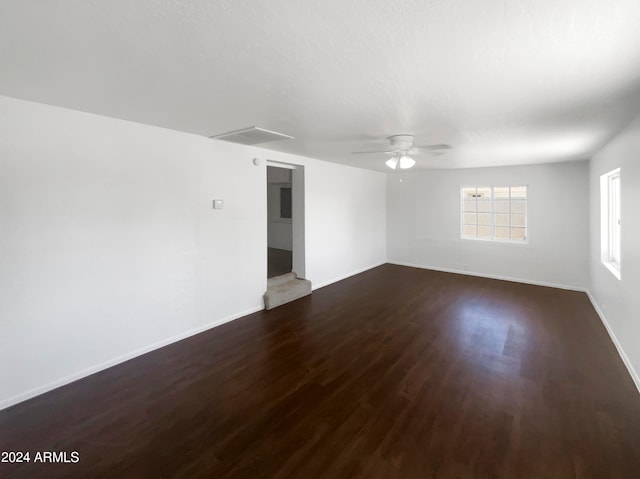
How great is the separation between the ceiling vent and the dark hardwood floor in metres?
2.30

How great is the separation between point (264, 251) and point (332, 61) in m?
3.11

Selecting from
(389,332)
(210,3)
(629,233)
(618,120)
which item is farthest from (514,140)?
(210,3)

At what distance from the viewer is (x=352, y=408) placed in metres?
2.29

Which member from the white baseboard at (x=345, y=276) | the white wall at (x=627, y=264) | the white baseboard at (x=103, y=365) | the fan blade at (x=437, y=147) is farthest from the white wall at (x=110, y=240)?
the white wall at (x=627, y=264)

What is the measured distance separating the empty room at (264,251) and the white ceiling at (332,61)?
2 cm

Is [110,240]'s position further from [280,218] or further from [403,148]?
[280,218]

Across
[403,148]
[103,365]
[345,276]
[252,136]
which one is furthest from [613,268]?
[103,365]

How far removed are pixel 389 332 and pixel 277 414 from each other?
5.97ft

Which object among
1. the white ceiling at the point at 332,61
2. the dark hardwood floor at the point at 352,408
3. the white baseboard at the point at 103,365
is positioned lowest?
the dark hardwood floor at the point at 352,408

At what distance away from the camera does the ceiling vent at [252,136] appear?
10.3 ft

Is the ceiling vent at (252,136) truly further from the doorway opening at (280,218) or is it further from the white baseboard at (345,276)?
the white baseboard at (345,276)

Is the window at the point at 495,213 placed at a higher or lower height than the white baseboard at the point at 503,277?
higher

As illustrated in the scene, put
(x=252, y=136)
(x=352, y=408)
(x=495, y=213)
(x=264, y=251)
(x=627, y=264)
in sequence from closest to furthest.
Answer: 1. (x=352, y=408)
2. (x=627, y=264)
3. (x=252, y=136)
4. (x=264, y=251)
5. (x=495, y=213)

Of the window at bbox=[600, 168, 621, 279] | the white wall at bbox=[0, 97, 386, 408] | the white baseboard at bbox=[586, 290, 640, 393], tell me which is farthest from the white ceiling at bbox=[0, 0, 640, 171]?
the white baseboard at bbox=[586, 290, 640, 393]
